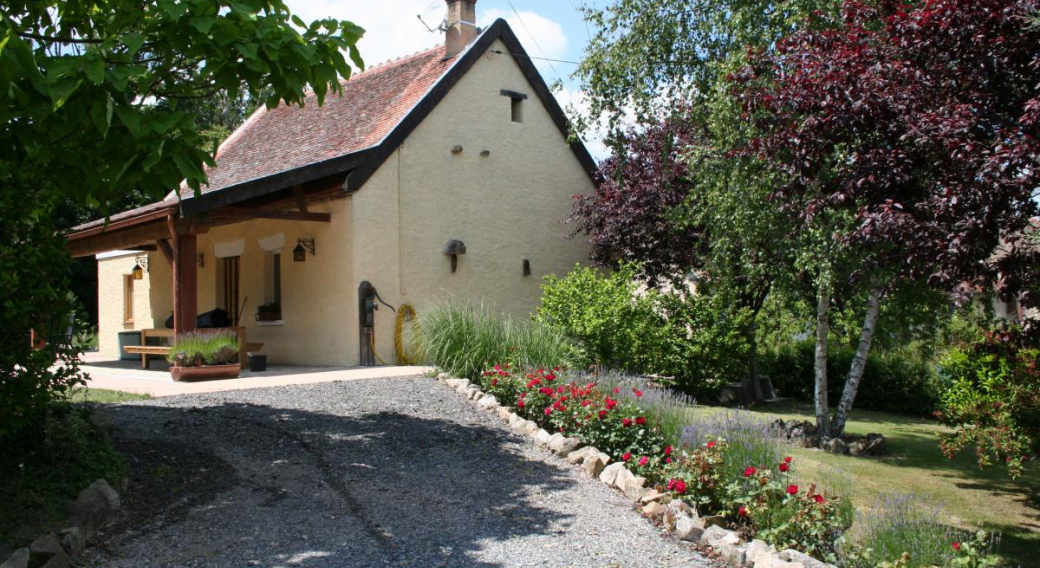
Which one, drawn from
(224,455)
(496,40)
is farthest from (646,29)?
(224,455)

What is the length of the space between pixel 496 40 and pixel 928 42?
10.6m

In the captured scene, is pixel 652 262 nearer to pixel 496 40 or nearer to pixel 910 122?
pixel 496 40

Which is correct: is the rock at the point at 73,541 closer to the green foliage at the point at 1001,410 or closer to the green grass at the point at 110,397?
the green grass at the point at 110,397

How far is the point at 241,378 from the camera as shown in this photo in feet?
36.4

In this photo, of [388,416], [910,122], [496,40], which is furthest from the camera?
[496,40]

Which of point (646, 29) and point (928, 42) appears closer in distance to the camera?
point (928, 42)

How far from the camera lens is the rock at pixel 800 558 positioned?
4.47 metres

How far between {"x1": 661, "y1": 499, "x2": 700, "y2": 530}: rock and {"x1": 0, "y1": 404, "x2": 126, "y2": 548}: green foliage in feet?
12.5

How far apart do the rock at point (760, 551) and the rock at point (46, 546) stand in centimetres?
394

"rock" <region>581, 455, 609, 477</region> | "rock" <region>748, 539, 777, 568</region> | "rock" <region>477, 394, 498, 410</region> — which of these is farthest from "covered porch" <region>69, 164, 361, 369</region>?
"rock" <region>748, 539, 777, 568</region>

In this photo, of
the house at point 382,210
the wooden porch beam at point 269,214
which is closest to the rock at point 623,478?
the house at point 382,210

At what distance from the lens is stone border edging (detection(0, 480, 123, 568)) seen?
4242mm

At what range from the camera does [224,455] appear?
21.2 ft

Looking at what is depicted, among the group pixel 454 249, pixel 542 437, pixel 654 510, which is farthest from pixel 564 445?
pixel 454 249
